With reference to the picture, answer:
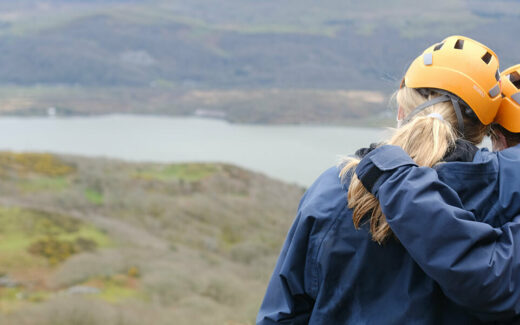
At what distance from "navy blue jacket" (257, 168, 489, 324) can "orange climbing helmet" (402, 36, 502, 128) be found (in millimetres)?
417

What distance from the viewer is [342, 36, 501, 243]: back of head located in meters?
1.47

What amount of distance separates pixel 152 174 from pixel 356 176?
25.6 meters

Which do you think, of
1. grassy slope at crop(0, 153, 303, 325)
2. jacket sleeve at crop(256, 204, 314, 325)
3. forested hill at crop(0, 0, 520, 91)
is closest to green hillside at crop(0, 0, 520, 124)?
forested hill at crop(0, 0, 520, 91)

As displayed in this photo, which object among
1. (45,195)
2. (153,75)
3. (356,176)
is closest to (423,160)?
(356,176)

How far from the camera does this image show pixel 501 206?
56.7 inches

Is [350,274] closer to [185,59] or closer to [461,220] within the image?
[461,220]

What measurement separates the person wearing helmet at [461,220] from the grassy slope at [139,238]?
552 centimetres

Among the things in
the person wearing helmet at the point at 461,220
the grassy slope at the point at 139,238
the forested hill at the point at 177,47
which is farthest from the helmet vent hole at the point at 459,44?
the forested hill at the point at 177,47

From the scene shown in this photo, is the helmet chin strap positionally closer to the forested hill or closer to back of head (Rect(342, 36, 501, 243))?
back of head (Rect(342, 36, 501, 243))

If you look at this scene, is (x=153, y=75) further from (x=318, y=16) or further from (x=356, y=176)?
(x=356, y=176)

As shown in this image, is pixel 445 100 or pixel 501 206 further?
pixel 445 100

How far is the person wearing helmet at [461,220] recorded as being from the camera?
4.32 ft

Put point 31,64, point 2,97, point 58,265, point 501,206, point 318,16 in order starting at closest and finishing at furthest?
point 501,206, point 58,265, point 2,97, point 31,64, point 318,16

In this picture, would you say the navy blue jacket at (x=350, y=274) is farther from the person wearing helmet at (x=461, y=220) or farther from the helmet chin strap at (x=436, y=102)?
the helmet chin strap at (x=436, y=102)
